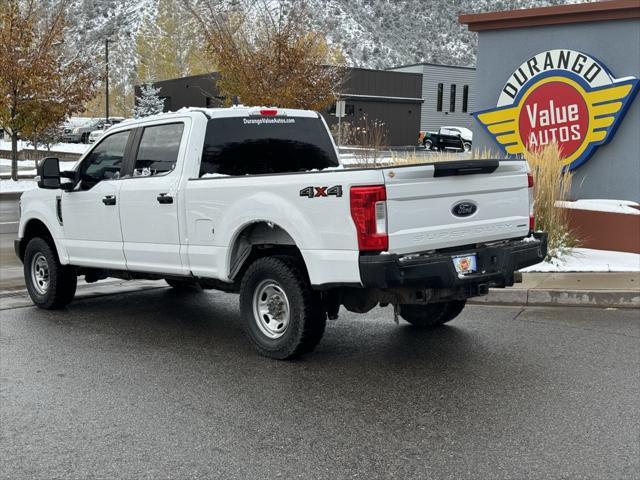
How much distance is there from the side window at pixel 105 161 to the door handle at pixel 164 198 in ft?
3.08

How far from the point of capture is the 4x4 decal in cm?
548

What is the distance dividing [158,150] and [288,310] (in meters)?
2.22

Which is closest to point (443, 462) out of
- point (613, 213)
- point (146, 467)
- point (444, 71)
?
point (146, 467)

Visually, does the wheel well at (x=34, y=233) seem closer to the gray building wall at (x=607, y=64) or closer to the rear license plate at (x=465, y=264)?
the rear license plate at (x=465, y=264)

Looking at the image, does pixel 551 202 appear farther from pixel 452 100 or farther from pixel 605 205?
pixel 452 100

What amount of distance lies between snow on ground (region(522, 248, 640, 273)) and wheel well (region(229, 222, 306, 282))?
4.68 metres

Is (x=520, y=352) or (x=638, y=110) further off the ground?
(x=638, y=110)

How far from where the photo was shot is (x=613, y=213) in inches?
417

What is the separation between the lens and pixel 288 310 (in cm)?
614

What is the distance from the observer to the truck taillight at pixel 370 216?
17.6ft

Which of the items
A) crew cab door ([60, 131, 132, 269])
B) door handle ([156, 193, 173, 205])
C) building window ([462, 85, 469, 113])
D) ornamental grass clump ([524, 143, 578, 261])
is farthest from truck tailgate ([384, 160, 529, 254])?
building window ([462, 85, 469, 113])

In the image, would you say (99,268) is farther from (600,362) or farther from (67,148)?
(67,148)


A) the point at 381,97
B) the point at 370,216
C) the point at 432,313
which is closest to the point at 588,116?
the point at 432,313

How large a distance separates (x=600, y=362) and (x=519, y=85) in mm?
7579
